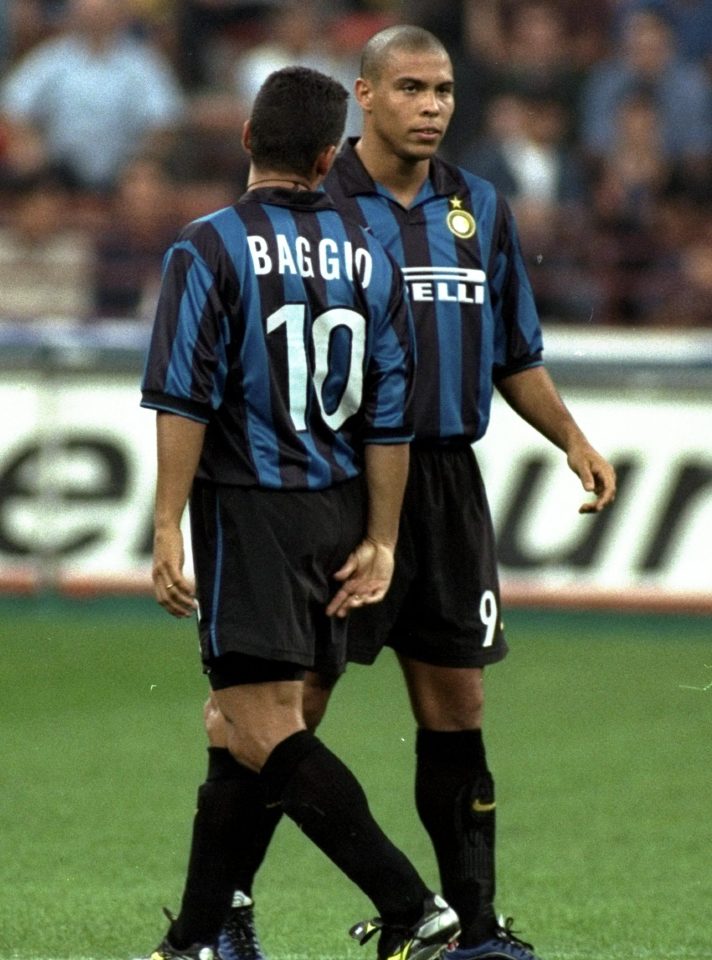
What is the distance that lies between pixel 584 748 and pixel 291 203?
11.4ft

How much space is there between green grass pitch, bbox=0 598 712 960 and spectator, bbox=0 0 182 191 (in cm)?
358

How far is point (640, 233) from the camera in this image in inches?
464

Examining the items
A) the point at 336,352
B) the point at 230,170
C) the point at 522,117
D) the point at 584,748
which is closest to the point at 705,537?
the point at 584,748

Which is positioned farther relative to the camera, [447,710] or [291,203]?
[447,710]

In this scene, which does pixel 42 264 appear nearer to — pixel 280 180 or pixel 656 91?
pixel 656 91

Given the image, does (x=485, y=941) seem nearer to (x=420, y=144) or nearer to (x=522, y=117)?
(x=420, y=144)

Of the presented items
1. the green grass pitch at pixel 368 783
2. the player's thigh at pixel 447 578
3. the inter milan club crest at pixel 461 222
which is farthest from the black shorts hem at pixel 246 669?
the inter milan club crest at pixel 461 222

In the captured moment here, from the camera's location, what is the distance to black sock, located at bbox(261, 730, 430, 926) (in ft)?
13.0

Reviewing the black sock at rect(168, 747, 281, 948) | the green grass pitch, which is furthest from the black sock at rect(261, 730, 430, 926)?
the green grass pitch

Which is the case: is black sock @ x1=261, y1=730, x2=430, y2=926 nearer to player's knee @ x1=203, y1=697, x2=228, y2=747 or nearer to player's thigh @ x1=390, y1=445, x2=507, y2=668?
player's knee @ x1=203, y1=697, x2=228, y2=747

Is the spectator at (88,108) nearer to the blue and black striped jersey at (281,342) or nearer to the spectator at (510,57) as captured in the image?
the spectator at (510,57)

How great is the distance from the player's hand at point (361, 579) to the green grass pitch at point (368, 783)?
0.93 meters

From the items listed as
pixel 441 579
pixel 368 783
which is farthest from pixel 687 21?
pixel 441 579

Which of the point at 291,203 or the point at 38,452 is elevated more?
the point at 291,203
